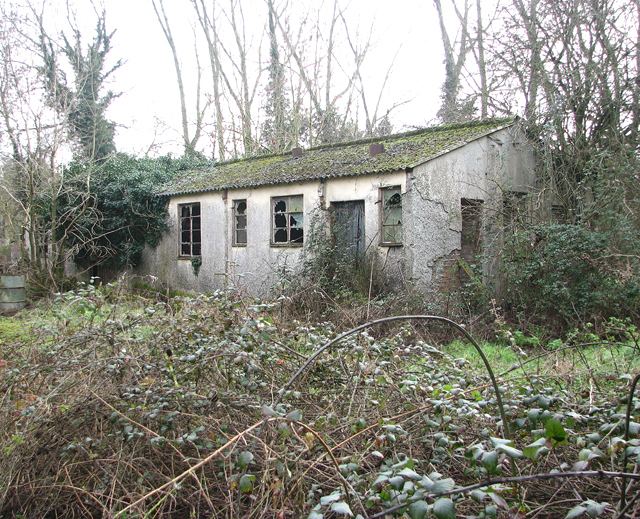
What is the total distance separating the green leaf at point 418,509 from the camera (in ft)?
6.43

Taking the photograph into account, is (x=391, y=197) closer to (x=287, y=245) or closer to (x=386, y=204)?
(x=386, y=204)

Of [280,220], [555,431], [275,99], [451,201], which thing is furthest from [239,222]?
[555,431]

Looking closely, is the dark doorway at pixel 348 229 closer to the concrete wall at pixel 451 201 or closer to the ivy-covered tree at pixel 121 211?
the concrete wall at pixel 451 201

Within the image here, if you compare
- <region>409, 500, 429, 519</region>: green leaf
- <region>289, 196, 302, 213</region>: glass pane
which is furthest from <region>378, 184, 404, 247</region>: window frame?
<region>409, 500, 429, 519</region>: green leaf

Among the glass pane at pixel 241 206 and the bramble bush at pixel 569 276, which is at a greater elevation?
the glass pane at pixel 241 206

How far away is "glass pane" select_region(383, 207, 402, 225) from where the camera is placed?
43.4ft

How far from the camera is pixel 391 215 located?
13.4 m

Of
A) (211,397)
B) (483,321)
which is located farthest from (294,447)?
(483,321)

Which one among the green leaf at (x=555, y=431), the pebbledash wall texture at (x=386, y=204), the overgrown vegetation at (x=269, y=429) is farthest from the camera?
the pebbledash wall texture at (x=386, y=204)

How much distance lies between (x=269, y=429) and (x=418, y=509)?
120 cm

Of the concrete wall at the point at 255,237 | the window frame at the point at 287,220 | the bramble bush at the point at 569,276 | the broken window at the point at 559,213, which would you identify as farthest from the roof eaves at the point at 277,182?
the broken window at the point at 559,213

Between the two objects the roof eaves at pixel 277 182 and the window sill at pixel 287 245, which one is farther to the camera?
the window sill at pixel 287 245

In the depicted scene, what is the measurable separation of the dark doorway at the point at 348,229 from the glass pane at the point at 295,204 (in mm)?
1277

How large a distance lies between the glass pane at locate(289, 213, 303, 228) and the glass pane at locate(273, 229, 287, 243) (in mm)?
359
